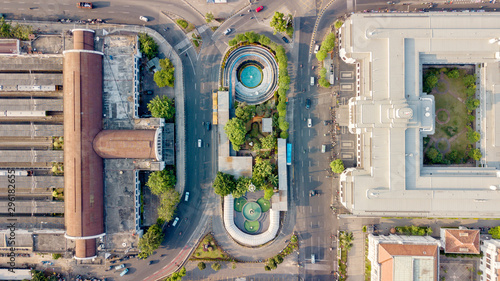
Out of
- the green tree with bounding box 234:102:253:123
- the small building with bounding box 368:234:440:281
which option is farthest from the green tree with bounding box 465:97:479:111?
the green tree with bounding box 234:102:253:123

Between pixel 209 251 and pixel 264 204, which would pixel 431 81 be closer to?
pixel 264 204

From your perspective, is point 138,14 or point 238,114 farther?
point 138,14

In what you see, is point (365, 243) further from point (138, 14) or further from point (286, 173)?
point (138, 14)

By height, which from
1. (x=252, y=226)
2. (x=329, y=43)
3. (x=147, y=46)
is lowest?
(x=252, y=226)

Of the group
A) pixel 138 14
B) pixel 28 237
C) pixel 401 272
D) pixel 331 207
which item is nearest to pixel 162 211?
pixel 28 237

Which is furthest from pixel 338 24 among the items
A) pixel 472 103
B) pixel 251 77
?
pixel 472 103

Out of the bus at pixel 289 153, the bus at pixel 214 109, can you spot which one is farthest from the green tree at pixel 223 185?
the bus at pixel 289 153
